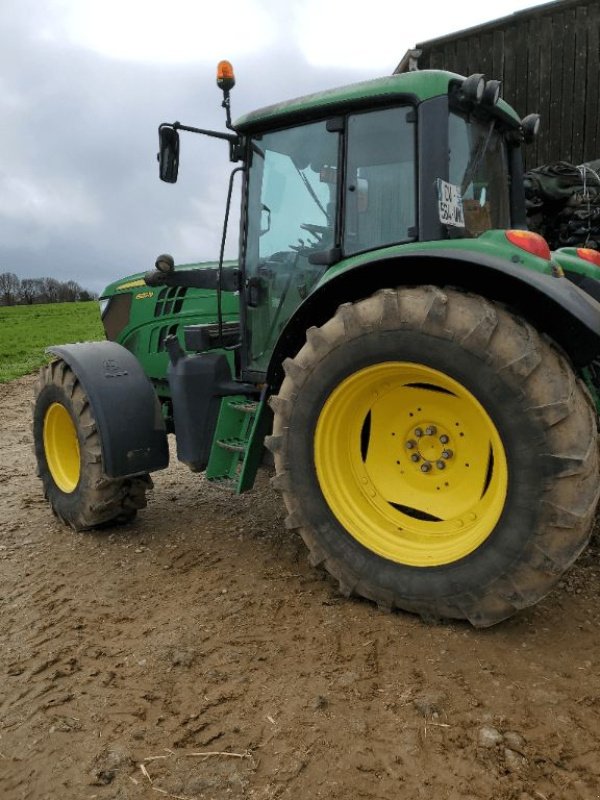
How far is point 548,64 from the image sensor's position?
9.74 m

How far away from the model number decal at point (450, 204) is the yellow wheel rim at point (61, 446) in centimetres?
295

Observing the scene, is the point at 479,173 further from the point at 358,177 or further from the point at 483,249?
the point at 483,249

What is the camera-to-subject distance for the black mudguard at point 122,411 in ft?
13.2

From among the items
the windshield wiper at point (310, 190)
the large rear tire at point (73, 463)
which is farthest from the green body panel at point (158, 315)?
the windshield wiper at point (310, 190)

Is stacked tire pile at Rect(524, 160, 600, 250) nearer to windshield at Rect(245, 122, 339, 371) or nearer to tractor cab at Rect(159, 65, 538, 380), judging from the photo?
tractor cab at Rect(159, 65, 538, 380)

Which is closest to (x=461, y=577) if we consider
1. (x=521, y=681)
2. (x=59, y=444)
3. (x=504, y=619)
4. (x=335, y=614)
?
(x=504, y=619)

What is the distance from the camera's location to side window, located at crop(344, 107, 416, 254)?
312 cm

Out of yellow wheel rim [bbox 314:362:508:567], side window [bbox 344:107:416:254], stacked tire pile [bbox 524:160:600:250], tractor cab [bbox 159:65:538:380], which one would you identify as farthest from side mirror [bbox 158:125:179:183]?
stacked tire pile [bbox 524:160:600:250]

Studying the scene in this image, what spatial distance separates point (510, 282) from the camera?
2.69 meters

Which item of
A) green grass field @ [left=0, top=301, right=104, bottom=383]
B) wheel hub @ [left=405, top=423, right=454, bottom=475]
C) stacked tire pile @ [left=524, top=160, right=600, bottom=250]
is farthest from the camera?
green grass field @ [left=0, top=301, right=104, bottom=383]

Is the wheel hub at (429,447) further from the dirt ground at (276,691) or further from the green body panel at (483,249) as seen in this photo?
the green body panel at (483,249)

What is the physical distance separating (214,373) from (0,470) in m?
3.44

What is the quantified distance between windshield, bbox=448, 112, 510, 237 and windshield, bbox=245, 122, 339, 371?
597 millimetres

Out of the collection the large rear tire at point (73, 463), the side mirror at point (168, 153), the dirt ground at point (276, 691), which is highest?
the side mirror at point (168, 153)
